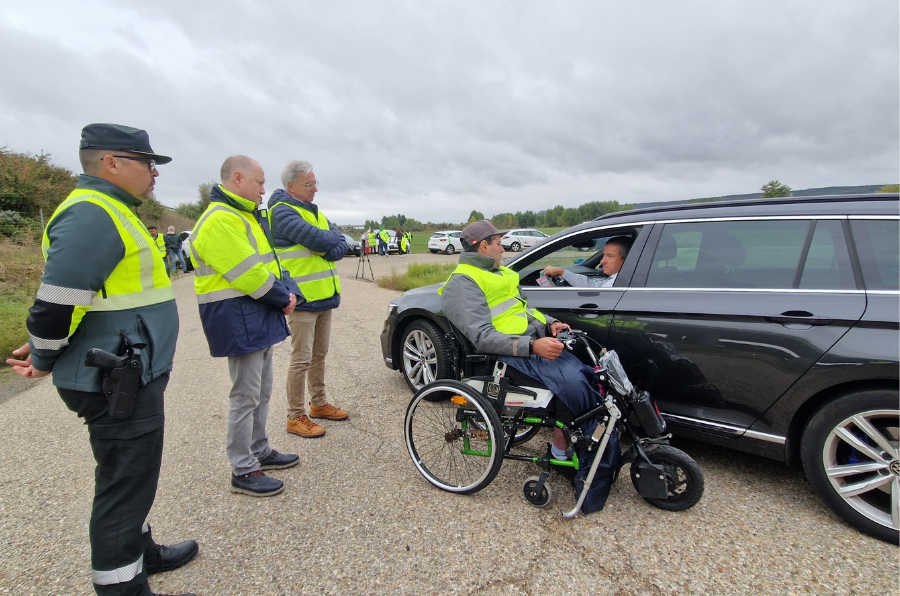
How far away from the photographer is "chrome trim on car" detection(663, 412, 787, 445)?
96.8 inches

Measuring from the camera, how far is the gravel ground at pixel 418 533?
2.05 m

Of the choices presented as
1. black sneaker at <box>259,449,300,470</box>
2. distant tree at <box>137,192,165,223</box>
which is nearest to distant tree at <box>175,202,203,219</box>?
distant tree at <box>137,192,165,223</box>

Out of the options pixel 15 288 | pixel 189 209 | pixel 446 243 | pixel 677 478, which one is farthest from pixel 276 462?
pixel 189 209

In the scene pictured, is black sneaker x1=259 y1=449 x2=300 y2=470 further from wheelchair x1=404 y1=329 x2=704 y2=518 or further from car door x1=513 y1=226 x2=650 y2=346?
car door x1=513 y1=226 x2=650 y2=346

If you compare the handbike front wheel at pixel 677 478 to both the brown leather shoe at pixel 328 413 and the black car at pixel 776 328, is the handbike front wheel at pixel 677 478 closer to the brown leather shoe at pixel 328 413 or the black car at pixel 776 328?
the black car at pixel 776 328

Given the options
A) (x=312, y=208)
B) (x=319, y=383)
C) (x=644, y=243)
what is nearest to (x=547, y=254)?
(x=644, y=243)

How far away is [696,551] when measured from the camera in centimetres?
219

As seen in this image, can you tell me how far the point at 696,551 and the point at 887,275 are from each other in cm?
166

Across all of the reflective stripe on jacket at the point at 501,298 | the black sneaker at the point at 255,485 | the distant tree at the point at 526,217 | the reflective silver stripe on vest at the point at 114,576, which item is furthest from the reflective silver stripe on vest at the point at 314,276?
the distant tree at the point at 526,217

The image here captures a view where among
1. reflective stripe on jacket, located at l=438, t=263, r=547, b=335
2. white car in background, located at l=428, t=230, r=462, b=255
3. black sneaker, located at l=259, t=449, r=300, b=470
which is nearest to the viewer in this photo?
reflective stripe on jacket, located at l=438, t=263, r=547, b=335

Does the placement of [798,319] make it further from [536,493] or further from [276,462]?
[276,462]

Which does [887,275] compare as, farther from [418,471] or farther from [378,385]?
[378,385]

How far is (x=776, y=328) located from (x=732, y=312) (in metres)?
0.22

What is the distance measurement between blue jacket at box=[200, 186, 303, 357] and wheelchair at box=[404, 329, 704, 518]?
3.20ft
